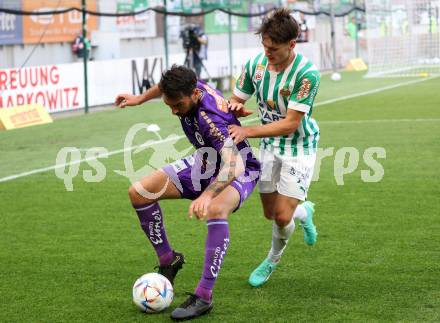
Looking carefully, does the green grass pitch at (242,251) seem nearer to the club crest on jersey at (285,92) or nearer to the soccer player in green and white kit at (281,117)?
the soccer player in green and white kit at (281,117)

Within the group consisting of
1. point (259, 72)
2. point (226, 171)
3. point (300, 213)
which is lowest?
point (300, 213)

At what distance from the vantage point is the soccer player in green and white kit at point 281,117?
5.86 meters

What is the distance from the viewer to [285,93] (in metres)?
6.07

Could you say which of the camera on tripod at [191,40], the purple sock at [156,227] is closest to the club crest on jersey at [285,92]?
the purple sock at [156,227]

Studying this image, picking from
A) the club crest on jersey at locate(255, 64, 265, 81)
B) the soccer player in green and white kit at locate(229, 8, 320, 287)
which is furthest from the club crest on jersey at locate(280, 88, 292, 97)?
the club crest on jersey at locate(255, 64, 265, 81)

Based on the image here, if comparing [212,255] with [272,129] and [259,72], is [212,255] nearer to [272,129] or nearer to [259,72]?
[272,129]

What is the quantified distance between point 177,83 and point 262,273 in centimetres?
147

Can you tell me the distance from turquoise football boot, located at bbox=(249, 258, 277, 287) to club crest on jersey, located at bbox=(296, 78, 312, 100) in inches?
44.9

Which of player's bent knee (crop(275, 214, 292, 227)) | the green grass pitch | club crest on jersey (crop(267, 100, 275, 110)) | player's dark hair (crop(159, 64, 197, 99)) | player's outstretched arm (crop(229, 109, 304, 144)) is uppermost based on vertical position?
player's dark hair (crop(159, 64, 197, 99))

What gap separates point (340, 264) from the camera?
→ 21.8 ft

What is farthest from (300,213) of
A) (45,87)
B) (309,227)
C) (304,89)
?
(45,87)

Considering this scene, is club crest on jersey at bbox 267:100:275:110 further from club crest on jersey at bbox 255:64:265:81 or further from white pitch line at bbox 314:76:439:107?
white pitch line at bbox 314:76:439:107

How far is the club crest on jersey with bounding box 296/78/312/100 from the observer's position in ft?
19.5

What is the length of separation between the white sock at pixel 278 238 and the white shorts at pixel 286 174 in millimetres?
213
